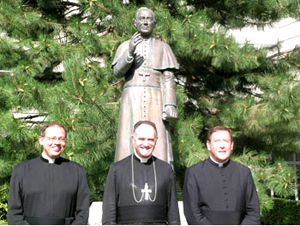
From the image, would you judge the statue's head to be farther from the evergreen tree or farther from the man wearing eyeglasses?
the man wearing eyeglasses

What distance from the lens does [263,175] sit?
747 cm

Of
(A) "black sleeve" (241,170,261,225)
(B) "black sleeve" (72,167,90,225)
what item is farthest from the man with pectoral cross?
(A) "black sleeve" (241,170,261,225)

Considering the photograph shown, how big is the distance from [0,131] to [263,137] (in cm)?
469

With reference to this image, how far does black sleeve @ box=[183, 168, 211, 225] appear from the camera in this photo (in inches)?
131

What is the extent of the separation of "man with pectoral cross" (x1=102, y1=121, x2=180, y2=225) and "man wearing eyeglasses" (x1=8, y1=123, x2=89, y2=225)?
27 cm

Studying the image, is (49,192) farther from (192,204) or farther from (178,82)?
(178,82)

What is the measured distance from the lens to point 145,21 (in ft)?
16.4

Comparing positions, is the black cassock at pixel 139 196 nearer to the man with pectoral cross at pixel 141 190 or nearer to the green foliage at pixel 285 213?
the man with pectoral cross at pixel 141 190

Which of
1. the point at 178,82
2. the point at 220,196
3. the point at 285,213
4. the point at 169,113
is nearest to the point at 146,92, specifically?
the point at 169,113

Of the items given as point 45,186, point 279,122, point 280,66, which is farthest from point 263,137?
point 45,186

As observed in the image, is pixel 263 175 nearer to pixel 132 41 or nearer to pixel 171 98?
pixel 171 98

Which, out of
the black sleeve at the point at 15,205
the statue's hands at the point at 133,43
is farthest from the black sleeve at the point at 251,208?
the statue's hands at the point at 133,43

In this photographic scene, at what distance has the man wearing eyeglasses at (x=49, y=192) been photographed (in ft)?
10.9

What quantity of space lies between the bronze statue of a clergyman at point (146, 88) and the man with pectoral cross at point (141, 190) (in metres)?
1.65
